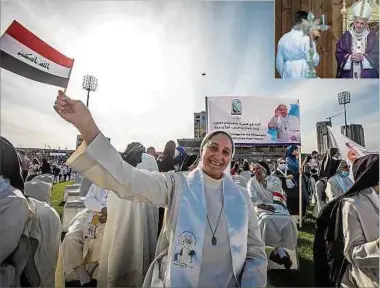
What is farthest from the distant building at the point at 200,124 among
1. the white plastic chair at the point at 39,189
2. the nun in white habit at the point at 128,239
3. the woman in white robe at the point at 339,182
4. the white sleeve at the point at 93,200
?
the white plastic chair at the point at 39,189

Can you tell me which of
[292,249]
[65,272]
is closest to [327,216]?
[292,249]

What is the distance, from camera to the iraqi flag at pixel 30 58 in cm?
214

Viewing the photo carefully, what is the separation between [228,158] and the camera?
77.0 inches

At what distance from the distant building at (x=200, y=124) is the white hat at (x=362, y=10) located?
1.19 m

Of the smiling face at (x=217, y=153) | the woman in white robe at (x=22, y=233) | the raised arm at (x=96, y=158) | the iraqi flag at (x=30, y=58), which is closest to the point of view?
the raised arm at (x=96, y=158)

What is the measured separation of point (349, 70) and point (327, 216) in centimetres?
96

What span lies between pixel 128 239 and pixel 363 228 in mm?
1463

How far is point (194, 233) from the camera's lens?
188 cm

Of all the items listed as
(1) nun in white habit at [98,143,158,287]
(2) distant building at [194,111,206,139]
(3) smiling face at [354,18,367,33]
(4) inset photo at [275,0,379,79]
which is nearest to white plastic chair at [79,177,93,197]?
(1) nun in white habit at [98,143,158,287]

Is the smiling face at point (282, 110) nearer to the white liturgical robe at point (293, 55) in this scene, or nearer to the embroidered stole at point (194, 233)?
the white liturgical robe at point (293, 55)

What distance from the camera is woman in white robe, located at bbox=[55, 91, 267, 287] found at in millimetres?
1831

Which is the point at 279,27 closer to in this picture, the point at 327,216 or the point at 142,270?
the point at 327,216

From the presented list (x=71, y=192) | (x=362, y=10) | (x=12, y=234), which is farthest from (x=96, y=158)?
(x=362, y=10)

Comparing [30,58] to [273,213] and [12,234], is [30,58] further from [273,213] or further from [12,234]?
[273,213]
